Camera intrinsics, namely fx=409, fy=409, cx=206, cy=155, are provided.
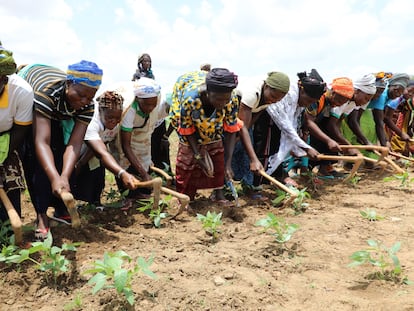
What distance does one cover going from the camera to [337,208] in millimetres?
3877

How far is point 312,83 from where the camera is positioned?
4.04m

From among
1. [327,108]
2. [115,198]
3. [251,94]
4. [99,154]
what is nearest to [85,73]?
[99,154]

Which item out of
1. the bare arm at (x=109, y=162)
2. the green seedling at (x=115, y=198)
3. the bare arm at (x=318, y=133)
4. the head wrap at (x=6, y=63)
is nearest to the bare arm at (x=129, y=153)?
the green seedling at (x=115, y=198)

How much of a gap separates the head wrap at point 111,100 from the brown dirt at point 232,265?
0.93m

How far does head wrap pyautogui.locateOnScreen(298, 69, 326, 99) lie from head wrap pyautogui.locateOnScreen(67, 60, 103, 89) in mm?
2220

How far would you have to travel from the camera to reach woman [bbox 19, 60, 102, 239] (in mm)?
2590

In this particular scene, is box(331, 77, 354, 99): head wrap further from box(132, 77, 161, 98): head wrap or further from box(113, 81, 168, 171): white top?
box(132, 77, 161, 98): head wrap

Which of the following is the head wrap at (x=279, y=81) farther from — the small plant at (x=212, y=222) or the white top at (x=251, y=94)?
the small plant at (x=212, y=222)

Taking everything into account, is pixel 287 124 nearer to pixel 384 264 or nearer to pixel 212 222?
pixel 212 222

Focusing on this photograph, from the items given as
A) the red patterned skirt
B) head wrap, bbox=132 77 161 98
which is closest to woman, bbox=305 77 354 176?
the red patterned skirt

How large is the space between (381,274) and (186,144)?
6.26 ft

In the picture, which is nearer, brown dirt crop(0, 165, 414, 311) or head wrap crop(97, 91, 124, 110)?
brown dirt crop(0, 165, 414, 311)

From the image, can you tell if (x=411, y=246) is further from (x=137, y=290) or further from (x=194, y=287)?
(x=137, y=290)

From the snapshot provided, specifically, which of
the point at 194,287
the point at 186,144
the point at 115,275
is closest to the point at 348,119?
the point at 186,144
